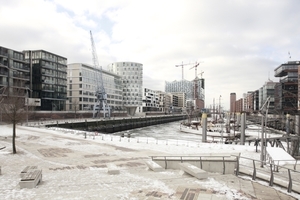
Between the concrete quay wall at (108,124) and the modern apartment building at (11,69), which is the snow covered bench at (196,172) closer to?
the concrete quay wall at (108,124)

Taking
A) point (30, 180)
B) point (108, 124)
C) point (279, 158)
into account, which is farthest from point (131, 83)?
point (30, 180)

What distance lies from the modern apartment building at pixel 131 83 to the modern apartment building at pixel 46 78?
6886 centimetres

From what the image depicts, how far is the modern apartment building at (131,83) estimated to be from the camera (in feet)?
537

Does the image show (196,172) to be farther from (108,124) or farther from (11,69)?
(11,69)

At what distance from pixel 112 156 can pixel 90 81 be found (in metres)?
108

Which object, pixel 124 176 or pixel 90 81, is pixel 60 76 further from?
pixel 124 176

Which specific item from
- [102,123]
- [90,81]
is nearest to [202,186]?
[102,123]

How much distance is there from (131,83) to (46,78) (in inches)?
3086

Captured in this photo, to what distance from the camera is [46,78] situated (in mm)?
91875

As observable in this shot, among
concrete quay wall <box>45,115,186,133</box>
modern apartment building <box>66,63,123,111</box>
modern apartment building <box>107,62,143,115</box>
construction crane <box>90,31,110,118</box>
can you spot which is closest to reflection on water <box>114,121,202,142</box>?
concrete quay wall <box>45,115,186,133</box>

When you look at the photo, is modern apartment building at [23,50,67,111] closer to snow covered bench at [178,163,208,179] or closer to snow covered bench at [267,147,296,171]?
snow covered bench at [267,147,296,171]

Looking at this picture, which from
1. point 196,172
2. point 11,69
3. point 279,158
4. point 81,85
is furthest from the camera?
point 81,85

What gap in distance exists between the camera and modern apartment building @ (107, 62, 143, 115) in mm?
163750

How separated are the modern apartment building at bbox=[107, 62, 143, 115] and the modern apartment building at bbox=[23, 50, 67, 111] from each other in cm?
6886
